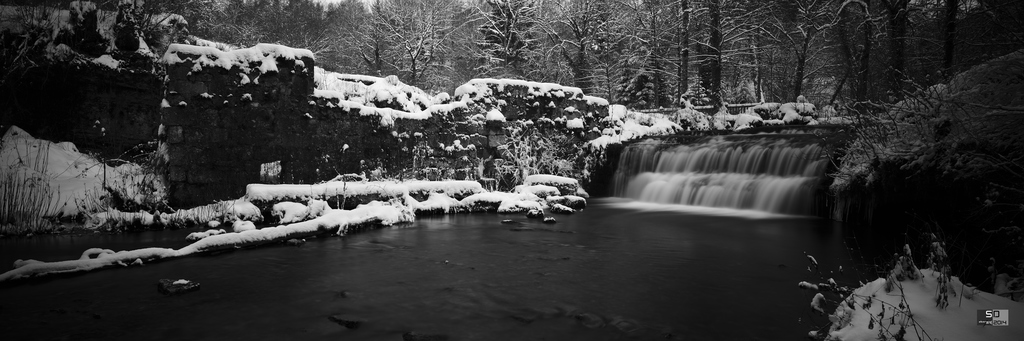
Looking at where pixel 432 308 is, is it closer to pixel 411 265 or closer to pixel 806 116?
pixel 411 265

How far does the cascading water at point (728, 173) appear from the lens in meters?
9.88

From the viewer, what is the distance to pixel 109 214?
25.4 feet

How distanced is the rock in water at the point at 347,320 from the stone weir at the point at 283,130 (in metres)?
7.14

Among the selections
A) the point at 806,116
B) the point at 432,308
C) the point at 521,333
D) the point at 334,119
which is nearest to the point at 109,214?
the point at 334,119

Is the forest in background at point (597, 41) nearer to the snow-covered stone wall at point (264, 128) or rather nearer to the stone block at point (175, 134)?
the snow-covered stone wall at point (264, 128)

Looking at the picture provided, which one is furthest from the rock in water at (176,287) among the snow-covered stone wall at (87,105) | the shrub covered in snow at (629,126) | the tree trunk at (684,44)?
the tree trunk at (684,44)

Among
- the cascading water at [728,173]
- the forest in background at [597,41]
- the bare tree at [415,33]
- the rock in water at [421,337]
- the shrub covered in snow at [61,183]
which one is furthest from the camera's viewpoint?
the bare tree at [415,33]

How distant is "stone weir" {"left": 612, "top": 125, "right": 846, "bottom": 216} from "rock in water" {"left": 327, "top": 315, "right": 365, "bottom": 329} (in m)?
8.58

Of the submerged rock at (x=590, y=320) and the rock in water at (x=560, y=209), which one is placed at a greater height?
the rock in water at (x=560, y=209)

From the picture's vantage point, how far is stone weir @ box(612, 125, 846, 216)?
384 inches

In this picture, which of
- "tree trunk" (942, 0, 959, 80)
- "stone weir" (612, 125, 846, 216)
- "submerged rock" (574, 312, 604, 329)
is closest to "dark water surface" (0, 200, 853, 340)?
"submerged rock" (574, 312, 604, 329)

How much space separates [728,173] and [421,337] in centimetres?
981

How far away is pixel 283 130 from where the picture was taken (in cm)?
1059

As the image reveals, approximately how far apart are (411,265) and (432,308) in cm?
170
